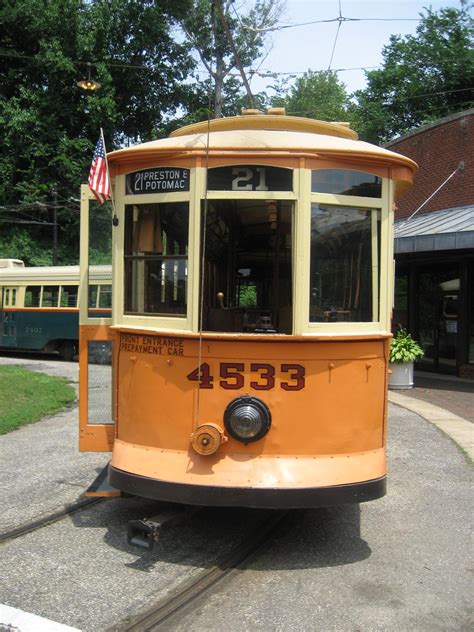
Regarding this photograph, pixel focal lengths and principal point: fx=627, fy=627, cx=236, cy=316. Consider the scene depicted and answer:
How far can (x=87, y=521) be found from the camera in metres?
4.82

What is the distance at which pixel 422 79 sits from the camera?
1292 inches

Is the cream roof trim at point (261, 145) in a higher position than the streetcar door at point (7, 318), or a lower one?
higher

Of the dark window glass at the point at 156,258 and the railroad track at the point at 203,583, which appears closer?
the railroad track at the point at 203,583

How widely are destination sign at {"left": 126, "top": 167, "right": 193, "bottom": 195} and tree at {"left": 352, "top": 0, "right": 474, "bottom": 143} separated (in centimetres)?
3077

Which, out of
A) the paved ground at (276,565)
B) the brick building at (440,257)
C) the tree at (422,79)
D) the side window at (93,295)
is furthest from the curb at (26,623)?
the tree at (422,79)

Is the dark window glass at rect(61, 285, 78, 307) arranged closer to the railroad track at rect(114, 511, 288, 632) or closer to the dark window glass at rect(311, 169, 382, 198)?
the railroad track at rect(114, 511, 288, 632)

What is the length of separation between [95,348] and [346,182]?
2.22 m

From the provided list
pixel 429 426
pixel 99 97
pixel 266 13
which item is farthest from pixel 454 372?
pixel 99 97

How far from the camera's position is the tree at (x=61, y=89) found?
2409 centimetres

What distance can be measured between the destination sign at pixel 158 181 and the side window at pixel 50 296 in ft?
44.7

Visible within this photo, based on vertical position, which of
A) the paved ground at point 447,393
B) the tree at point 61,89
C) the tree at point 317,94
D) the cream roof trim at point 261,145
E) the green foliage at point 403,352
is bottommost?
the paved ground at point 447,393

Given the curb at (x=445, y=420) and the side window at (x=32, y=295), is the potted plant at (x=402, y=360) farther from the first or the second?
the side window at (x=32, y=295)

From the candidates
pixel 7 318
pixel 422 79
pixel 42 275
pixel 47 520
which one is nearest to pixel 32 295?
pixel 42 275

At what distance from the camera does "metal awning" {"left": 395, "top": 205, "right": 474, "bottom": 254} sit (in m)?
11.8
